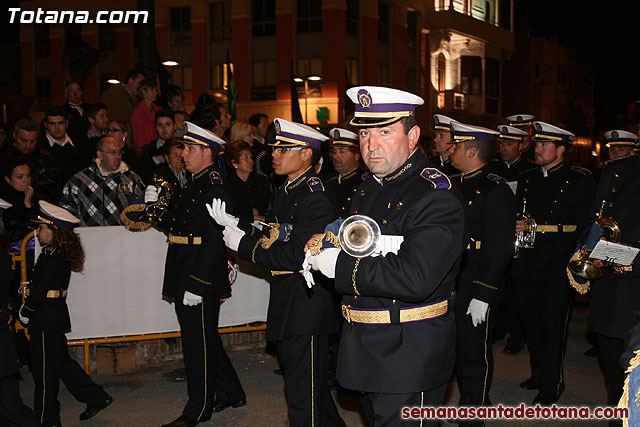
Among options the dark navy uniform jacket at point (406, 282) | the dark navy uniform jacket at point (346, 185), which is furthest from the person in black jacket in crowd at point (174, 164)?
the dark navy uniform jacket at point (406, 282)

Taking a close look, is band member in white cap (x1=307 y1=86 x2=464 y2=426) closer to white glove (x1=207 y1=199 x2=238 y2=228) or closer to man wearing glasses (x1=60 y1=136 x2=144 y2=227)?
→ white glove (x1=207 y1=199 x2=238 y2=228)

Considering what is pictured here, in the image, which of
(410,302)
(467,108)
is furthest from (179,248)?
(467,108)

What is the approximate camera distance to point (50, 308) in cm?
571

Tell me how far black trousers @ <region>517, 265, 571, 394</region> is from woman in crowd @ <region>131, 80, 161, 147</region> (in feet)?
20.2

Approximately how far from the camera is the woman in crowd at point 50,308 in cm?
565

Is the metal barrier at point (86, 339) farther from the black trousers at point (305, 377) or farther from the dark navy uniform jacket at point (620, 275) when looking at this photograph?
the dark navy uniform jacket at point (620, 275)

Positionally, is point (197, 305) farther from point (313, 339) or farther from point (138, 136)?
point (138, 136)

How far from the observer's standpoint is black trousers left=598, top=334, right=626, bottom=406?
15.4ft

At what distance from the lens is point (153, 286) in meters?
7.56

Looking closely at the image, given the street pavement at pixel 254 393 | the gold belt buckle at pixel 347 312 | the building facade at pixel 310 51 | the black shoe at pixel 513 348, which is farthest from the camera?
the building facade at pixel 310 51

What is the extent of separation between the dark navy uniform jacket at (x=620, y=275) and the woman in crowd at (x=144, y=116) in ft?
23.8

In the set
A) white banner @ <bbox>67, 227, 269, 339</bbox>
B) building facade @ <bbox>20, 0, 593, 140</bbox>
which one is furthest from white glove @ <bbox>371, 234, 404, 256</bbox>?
building facade @ <bbox>20, 0, 593, 140</bbox>

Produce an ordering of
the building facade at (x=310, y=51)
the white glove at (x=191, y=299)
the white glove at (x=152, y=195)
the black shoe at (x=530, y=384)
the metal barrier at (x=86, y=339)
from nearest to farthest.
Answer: the white glove at (x=191, y=299) < the white glove at (x=152, y=195) < the black shoe at (x=530, y=384) < the metal barrier at (x=86, y=339) < the building facade at (x=310, y=51)

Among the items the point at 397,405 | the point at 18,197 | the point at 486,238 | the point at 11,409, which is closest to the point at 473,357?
the point at 486,238
